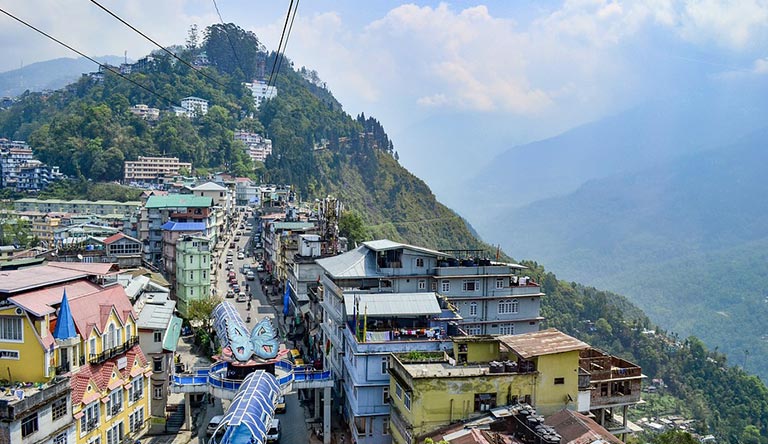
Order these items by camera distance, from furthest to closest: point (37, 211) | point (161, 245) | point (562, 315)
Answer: point (562, 315) → point (37, 211) → point (161, 245)

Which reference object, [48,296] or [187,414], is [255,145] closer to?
[187,414]

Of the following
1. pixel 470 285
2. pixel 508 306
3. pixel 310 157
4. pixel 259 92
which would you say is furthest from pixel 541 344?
pixel 259 92

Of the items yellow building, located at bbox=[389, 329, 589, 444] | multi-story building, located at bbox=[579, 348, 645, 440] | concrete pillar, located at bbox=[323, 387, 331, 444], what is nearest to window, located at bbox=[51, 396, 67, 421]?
concrete pillar, located at bbox=[323, 387, 331, 444]

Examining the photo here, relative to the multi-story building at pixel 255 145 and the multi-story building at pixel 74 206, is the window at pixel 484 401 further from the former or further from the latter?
the multi-story building at pixel 255 145

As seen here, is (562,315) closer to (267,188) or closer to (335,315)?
(267,188)

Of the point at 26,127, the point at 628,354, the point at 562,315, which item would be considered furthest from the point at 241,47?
the point at 628,354

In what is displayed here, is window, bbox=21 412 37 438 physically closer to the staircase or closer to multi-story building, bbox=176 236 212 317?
the staircase

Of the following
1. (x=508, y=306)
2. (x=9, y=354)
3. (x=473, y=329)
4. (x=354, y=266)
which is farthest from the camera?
(x=508, y=306)

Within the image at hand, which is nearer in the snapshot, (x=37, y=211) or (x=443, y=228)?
(x=37, y=211)
